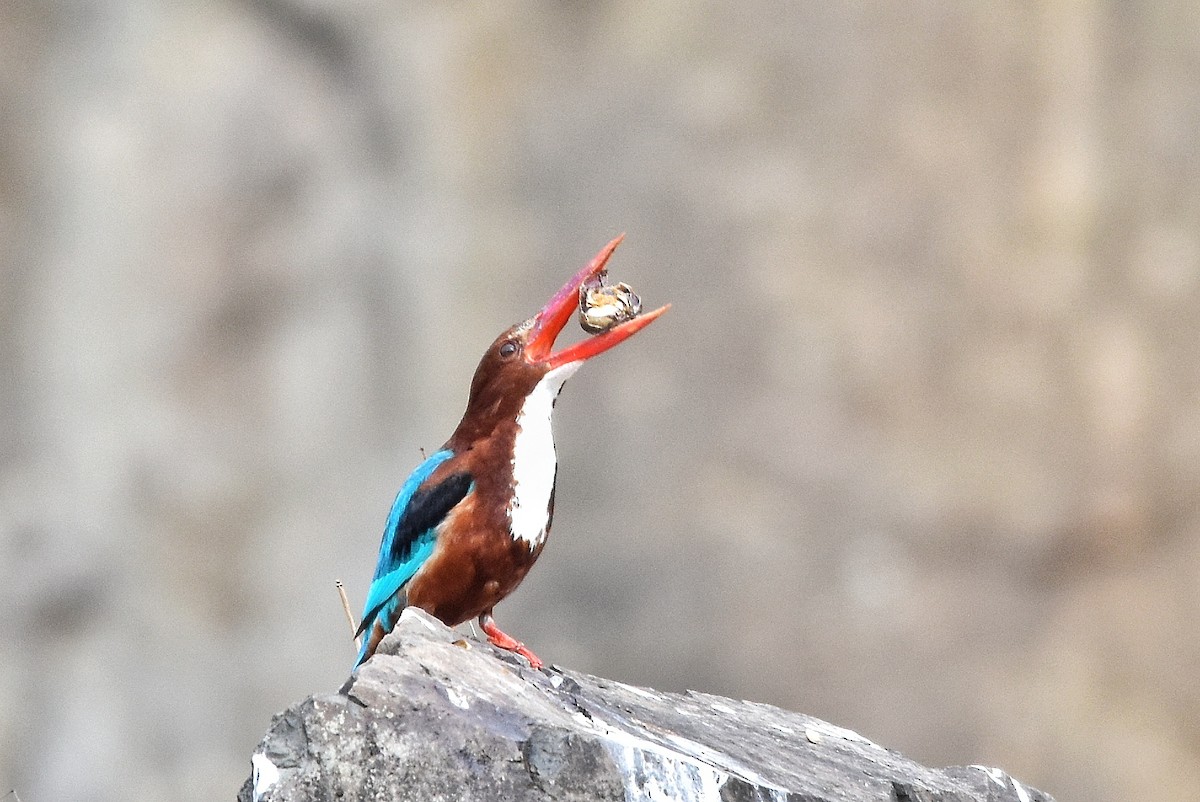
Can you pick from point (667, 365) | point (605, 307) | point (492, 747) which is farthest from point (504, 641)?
point (667, 365)

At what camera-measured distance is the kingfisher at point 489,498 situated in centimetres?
325

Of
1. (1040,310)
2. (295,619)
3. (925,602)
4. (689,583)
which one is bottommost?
(295,619)

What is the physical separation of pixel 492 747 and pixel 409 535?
102 centimetres

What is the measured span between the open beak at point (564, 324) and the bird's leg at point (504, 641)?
55 centimetres

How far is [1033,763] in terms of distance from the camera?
22.8 feet

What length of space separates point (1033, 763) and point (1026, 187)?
2.52 m

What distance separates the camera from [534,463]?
11.0 feet

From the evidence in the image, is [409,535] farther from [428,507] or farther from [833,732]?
[833,732]

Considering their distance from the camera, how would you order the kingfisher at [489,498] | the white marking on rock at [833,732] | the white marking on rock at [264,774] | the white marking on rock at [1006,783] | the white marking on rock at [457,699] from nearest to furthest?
the white marking on rock at [264,774]
the white marking on rock at [457,699]
the kingfisher at [489,498]
the white marking on rock at [1006,783]
the white marking on rock at [833,732]

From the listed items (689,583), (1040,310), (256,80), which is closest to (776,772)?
(689,583)

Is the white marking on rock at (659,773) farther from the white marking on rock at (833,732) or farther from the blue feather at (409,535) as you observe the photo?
the white marking on rock at (833,732)

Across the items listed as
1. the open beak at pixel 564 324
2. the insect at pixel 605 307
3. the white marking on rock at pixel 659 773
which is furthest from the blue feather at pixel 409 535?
the white marking on rock at pixel 659 773

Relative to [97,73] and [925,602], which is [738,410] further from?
[97,73]

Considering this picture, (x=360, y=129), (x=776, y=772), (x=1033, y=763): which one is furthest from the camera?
(x=360, y=129)
